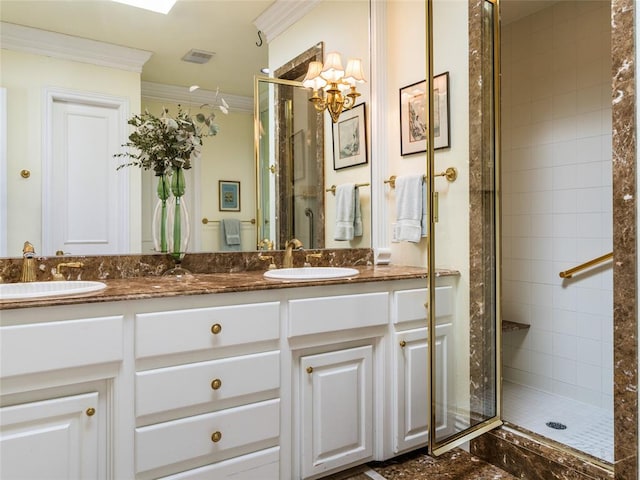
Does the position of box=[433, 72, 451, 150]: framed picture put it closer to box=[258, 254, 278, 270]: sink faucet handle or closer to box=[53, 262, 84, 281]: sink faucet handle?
box=[258, 254, 278, 270]: sink faucet handle

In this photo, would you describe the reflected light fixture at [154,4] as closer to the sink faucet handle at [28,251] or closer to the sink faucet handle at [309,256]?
the sink faucet handle at [28,251]

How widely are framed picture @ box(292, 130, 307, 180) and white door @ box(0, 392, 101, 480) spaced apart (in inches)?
56.7

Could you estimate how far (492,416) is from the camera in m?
2.06

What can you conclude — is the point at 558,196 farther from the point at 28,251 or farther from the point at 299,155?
the point at 28,251

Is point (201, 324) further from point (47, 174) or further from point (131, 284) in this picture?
point (47, 174)

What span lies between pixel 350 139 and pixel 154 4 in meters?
1.17

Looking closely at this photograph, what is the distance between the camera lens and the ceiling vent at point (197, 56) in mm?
2064

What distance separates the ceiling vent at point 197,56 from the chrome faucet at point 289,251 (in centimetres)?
97

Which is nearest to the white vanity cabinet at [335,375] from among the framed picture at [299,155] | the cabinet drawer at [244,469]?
the cabinet drawer at [244,469]

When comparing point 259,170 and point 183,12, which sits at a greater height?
point 183,12

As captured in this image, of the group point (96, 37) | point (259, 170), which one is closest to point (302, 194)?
point (259, 170)

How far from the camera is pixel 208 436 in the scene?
5.03 ft

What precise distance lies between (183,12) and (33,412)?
5.73ft

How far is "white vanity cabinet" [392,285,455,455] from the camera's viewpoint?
6.37ft
